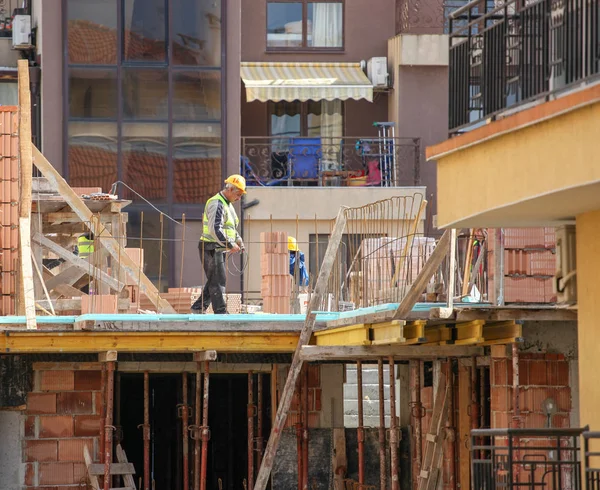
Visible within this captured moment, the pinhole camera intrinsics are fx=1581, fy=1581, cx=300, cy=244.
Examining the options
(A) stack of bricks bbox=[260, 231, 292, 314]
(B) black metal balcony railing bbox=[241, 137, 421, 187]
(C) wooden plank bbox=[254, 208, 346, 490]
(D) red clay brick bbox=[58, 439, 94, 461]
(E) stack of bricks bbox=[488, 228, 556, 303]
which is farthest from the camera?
(B) black metal balcony railing bbox=[241, 137, 421, 187]

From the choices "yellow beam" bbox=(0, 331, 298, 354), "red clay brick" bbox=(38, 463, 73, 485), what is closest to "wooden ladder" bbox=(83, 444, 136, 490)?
"red clay brick" bbox=(38, 463, 73, 485)

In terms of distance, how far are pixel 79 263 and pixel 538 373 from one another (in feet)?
23.4

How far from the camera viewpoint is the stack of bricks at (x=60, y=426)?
63.7 feet

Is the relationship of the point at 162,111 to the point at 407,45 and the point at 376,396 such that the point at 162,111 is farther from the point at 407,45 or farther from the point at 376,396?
the point at 376,396

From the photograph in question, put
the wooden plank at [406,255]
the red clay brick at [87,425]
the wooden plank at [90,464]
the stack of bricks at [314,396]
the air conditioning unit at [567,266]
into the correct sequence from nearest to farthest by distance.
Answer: the air conditioning unit at [567,266]
the wooden plank at [406,255]
the wooden plank at [90,464]
the red clay brick at [87,425]
the stack of bricks at [314,396]

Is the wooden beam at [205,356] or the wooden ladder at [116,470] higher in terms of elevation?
the wooden beam at [205,356]

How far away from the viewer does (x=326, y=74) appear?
106 feet

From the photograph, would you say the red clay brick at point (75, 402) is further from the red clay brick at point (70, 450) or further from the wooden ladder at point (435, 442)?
the wooden ladder at point (435, 442)

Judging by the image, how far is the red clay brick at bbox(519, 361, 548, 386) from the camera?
15.9 meters

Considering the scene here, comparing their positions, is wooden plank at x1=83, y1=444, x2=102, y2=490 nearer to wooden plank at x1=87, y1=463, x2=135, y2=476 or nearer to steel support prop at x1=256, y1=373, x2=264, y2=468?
wooden plank at x1=87, y1=463, x2=135, y2=476

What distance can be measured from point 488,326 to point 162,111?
15.0 m

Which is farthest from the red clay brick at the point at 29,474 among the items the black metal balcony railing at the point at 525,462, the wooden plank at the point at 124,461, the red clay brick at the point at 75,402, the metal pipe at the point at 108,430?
the black metal balcony railing at the point at 525,462

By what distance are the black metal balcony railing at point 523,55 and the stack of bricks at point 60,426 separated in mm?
7968

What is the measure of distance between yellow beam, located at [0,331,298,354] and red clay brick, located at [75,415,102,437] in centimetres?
235
